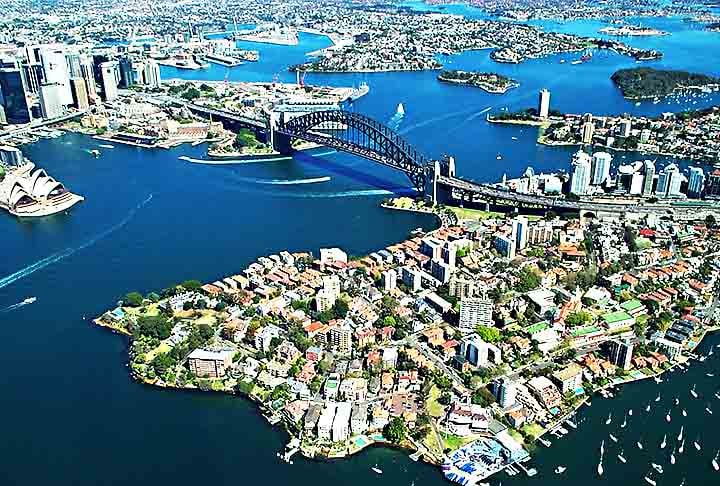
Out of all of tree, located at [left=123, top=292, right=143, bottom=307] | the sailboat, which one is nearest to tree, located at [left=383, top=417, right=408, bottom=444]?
the sailboat

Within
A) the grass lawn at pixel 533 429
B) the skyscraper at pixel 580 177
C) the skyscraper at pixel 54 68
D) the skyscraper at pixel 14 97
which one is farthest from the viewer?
the skyscraper at pixel 54 68

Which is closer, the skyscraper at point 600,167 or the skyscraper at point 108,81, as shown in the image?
the skyscraper at point 600,167

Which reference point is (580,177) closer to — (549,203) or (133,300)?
(549,203)

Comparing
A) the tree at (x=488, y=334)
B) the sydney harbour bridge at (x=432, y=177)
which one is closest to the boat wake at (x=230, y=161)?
the sydney harbour bridge at (x=432, y=177)

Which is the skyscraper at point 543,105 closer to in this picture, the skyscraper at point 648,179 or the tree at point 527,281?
the skyscraper at point 648,179

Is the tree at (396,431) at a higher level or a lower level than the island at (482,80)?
lower

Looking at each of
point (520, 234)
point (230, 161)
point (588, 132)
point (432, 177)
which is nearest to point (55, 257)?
point (230, 161)
